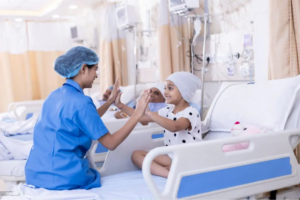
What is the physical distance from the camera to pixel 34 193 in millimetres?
1505

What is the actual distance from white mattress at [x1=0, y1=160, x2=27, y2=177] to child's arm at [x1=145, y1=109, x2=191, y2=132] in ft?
3.27

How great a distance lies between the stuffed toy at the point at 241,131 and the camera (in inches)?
69.7

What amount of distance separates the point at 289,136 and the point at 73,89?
1104mm

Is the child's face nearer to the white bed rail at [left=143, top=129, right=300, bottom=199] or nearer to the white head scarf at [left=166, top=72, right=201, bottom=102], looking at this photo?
the white head scarf at [left=166, top=72, right=201, bottom=102]

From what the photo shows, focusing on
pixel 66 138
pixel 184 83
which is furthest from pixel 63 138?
pixel 184 83

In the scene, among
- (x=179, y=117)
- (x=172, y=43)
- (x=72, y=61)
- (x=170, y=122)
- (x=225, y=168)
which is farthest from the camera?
(x=172, y=43)

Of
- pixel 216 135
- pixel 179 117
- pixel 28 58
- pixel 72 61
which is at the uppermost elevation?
pixel 28 58

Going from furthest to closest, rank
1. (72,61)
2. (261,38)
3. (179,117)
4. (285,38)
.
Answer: (261,38)
(285,38)
(179,117)
(72,61)

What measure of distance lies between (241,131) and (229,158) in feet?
1.25

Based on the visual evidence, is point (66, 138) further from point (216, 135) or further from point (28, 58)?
point (28, 58)

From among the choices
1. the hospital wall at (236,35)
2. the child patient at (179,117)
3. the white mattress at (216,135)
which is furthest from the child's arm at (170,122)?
the hospital wall at (236,35)

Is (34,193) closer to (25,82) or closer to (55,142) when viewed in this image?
(55,142)

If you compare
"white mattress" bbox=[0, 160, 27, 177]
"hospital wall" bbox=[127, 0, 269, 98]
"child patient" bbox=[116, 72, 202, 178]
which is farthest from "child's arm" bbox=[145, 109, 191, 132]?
"white mattress" bbox=[0, 160, 27, 177]

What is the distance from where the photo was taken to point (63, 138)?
5.11 feet
